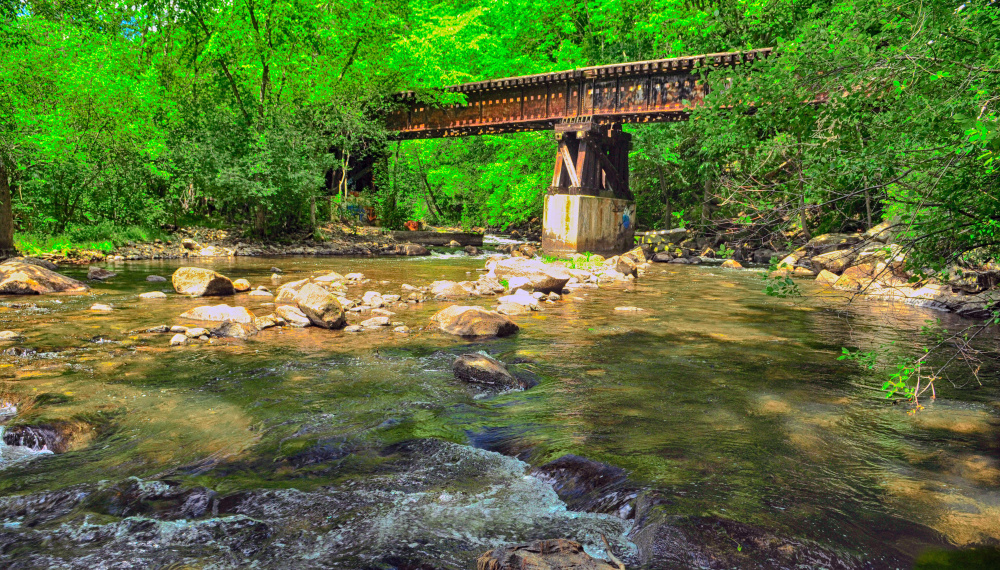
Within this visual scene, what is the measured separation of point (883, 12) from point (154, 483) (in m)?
5.89

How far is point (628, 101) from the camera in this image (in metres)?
20.9

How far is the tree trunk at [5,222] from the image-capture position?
1411 centimetres

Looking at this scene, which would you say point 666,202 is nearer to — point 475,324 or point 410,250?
point 410,250

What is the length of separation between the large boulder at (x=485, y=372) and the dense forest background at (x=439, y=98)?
2.33 m

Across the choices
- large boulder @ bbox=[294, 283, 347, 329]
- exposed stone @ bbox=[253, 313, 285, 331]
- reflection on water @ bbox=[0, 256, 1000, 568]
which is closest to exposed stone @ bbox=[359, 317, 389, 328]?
large boulder @ bbox=[294, 283, 347, 329]

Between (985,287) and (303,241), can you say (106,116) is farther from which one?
(985,287)

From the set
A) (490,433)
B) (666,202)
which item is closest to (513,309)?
(490,433)

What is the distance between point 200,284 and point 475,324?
582cm

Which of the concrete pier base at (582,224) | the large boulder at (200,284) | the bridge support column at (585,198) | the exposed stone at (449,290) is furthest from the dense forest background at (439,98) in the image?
the exposed stone at (449,290)

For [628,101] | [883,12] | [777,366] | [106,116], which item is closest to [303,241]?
[106,116]

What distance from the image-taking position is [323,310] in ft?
28.2

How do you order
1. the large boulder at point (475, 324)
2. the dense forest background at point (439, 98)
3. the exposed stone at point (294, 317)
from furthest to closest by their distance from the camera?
1. the exposed stone at point (294, 317)
2. the large boulder at point (475, 324)
3. the dense forest background at point (439, 98)

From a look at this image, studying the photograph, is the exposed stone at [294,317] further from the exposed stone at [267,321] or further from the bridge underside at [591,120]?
the bridge underside at [591,120]

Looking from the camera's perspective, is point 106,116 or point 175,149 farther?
point 175,149
